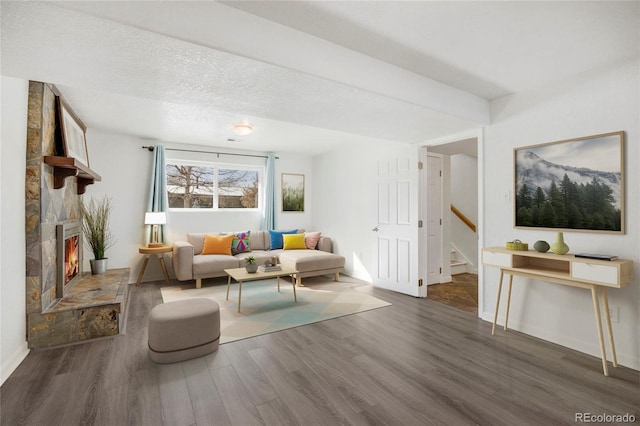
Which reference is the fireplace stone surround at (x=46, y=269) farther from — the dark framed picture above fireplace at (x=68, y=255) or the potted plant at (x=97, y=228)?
the potted plant at (x=97, y=228)

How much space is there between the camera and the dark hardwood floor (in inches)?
70.2

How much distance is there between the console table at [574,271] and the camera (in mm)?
2225

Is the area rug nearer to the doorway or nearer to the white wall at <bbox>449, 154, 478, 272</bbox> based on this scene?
the doorway

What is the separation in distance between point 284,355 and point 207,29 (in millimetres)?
2478

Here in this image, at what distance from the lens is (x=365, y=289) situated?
470 cm

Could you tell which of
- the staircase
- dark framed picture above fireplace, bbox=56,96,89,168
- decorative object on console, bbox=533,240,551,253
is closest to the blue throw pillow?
dark framed picture above fireplace, bbox=56,96,89,168

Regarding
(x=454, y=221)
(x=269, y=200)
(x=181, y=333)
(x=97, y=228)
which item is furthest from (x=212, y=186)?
(x=454, y=221)

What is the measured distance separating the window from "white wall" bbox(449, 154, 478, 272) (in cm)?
427

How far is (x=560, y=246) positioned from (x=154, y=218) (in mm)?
5341

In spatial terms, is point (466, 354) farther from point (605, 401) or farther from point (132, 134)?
point (132, 134)

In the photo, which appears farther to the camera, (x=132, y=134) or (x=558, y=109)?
(x=132, y=134)

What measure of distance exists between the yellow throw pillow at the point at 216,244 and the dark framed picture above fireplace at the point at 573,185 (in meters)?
4.40

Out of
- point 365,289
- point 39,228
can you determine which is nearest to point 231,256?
point 365,289

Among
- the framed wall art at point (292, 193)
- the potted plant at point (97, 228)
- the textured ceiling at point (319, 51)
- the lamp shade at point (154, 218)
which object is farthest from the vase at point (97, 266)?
the framed wall art at point (292, 193)
